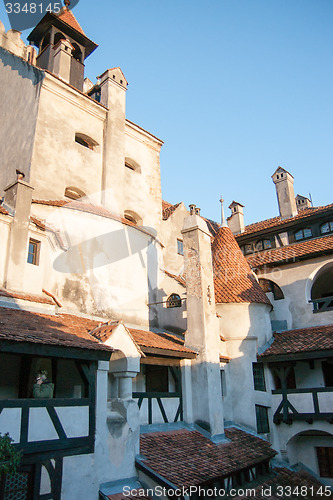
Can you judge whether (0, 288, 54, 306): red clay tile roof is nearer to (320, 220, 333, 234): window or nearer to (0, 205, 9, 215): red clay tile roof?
(0, 205, 9, 215): red clay tile roof

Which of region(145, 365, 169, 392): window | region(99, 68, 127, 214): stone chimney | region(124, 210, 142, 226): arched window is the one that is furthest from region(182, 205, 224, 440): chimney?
region(99, 68, 127, 214): stone chimney

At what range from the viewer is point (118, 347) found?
414 inches

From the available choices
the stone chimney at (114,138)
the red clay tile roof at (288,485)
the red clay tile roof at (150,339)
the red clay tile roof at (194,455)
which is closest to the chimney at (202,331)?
the red clay tile roof at (150,339)

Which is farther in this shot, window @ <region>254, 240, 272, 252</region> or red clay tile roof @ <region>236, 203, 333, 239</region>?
window @ <region>254, 240, 272, 252</region>

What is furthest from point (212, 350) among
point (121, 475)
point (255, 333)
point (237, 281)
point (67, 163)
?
point (67, 163)

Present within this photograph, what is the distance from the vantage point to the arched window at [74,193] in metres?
16.5

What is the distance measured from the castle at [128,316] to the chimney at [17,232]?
41mm

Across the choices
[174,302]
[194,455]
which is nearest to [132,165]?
[174,302]

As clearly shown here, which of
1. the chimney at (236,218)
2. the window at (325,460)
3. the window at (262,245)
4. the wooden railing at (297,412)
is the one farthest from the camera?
the chimney at (236,218)

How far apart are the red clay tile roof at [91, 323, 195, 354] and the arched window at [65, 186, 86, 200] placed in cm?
592

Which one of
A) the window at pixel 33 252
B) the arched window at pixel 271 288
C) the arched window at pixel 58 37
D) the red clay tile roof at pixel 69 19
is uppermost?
the red clay tile roof at pixel 69 19

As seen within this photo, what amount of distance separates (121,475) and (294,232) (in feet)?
48.9

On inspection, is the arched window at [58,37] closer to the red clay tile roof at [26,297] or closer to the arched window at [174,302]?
the arched window at [174,302]

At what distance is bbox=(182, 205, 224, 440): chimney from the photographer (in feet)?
45.8
